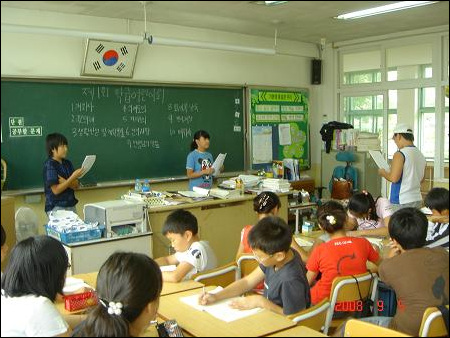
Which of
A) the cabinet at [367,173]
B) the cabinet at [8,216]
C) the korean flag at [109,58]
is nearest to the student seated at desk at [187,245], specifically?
the cabinet at [8,216]

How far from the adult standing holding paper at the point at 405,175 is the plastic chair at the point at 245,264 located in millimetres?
1627

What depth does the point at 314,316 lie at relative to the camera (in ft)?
6.65

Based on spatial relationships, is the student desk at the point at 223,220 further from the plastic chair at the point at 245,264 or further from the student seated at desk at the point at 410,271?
the student seated at desk at the point at 410,271

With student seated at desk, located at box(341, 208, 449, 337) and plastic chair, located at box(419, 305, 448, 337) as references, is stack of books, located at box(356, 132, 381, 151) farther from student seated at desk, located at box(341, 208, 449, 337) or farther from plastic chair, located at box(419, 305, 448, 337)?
plastic chair, located at box(419, 305, 448, 337)

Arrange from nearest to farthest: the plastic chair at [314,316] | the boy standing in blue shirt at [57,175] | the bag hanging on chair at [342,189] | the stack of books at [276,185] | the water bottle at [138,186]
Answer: the plastic chair at [314,316]
the boy standing in blue shirt at [57,175]
the water bottle at [138,186]
the stack of books at [276,185]
the bag hanging on chair at [342,189]

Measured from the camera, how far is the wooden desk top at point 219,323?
164 centimetres

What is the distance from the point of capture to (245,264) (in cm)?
284

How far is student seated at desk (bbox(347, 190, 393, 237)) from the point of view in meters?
3.37

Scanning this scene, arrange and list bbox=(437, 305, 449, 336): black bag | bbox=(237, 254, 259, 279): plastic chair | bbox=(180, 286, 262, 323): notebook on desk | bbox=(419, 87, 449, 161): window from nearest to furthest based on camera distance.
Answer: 1. bbox=(437, 305, 449, 336): black bag
2. bbox=(180, 286, 262, 323): notebook on desk
3. bbox=(237, 254, 259, 279): plastic chair
4. bbox=(419, 87, 449, 161): window

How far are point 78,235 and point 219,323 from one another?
208cm

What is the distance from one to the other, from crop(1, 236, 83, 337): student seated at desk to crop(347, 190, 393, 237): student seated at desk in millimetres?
2187

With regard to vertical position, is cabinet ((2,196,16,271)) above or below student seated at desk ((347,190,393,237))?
above

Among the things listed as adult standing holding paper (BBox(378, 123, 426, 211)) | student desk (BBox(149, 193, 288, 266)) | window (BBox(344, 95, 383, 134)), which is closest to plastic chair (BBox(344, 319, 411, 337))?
adult standing holding paper (BBox(378, 123, 426, 211))

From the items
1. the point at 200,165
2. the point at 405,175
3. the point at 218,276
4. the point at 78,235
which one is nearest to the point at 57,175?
the point at 78,235
